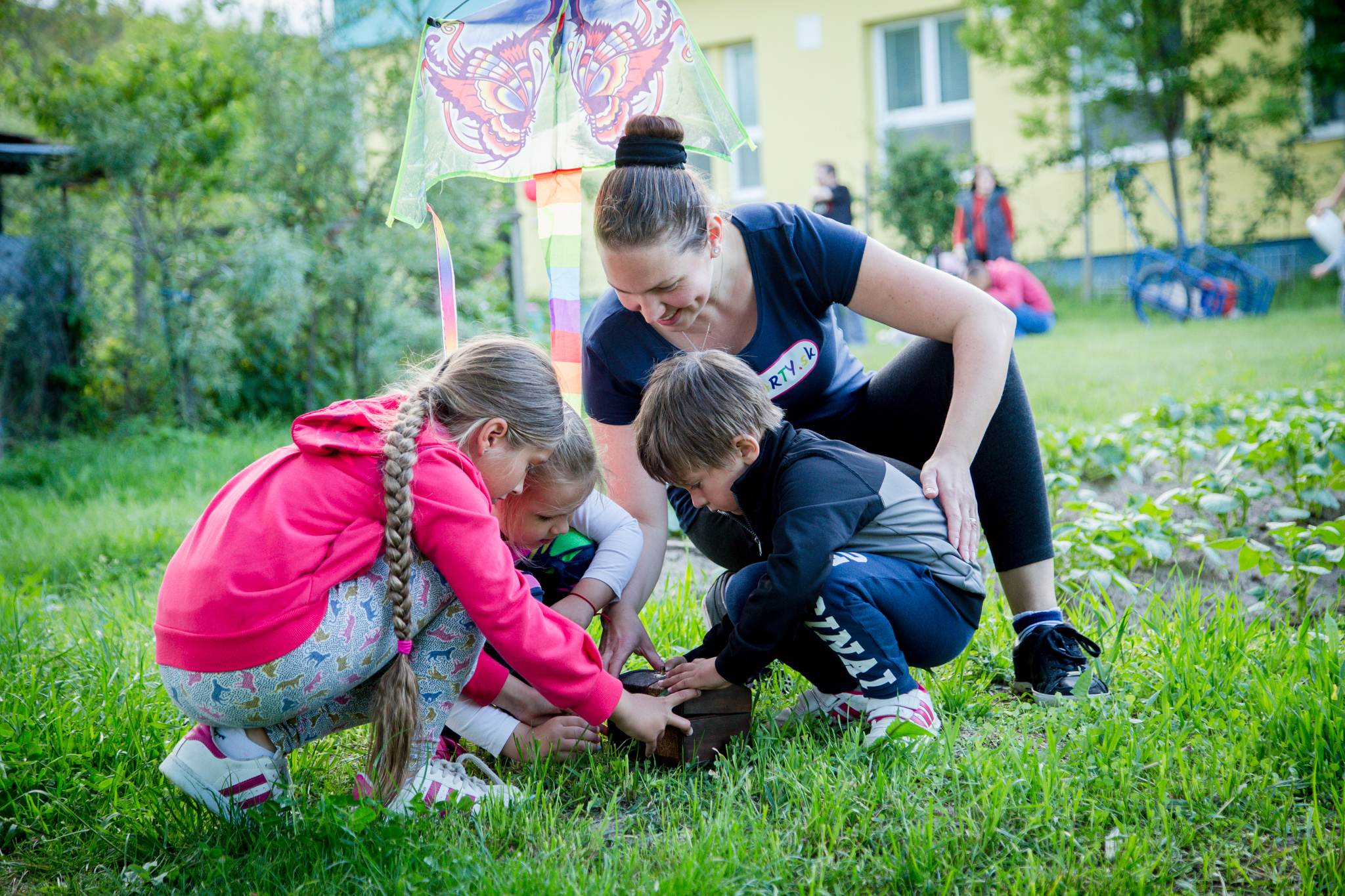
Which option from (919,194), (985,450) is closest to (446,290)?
(985,450)

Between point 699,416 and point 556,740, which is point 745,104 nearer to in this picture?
point 699,416

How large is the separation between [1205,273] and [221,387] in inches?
368

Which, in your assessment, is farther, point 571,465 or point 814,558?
point 571,465

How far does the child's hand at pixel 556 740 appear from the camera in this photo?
1798mm

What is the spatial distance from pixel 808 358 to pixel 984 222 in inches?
329

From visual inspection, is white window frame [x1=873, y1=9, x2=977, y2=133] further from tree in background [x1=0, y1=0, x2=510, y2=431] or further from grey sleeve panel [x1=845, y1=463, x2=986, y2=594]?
grey sleeve panel [x1=845, y1=463, x2=986, y2=594]

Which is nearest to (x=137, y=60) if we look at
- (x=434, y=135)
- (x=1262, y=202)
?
(x=434, y=135)

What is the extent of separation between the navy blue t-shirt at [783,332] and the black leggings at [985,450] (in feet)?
0.50

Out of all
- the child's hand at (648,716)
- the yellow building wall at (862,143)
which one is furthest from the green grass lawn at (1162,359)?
the child's hand at (648,716)

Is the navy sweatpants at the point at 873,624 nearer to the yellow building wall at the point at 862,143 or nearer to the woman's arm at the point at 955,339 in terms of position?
the woman's arm at the point at 955,339

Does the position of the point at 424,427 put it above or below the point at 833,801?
Answer: above

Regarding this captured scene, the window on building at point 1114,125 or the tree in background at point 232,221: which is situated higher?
the window on building at point 1114,125

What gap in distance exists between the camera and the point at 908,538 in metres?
1.83

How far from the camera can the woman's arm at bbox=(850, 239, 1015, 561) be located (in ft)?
6.23
